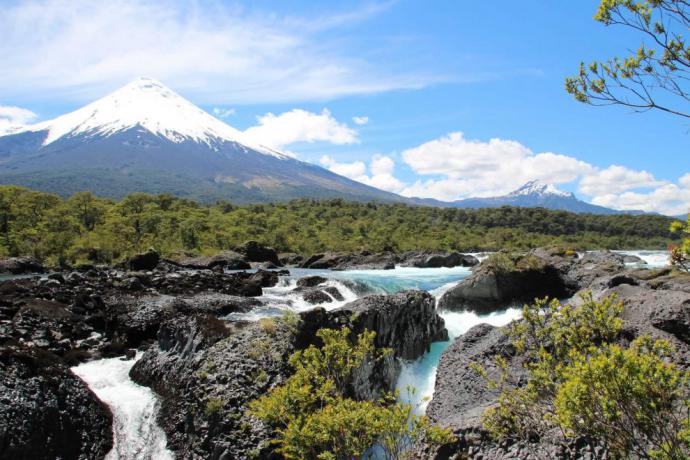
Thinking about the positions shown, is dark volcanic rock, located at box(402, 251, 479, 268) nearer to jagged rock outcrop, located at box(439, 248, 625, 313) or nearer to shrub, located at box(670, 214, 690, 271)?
jagged rock outcrop, located at box(439, 248, 625, 313)

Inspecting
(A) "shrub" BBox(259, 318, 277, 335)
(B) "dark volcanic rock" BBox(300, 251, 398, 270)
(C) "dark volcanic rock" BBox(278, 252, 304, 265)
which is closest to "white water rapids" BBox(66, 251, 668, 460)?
(A) "shrub" BBox(259, 318, 277, 335)

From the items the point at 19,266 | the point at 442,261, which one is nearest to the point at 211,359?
the point at 19,266

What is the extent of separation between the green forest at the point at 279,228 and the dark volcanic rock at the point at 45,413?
125 feet

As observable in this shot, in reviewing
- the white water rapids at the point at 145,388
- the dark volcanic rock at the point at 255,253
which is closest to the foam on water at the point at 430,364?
the white water rapids at the point at 145,388

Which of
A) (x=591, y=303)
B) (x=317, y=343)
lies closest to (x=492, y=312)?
(x=317, y=343)

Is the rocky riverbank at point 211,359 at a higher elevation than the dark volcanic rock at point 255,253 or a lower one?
higher

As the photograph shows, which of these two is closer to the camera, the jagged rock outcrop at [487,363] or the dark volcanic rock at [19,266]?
the jagged rock outcrop at [487,363]

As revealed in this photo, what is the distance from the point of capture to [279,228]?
2665 inches

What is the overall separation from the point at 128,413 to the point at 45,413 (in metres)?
1.71

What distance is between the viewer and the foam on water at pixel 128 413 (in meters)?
8.55

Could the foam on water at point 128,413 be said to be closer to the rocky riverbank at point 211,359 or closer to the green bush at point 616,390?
the rocky riverbank at point 211,359

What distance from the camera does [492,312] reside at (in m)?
20.1

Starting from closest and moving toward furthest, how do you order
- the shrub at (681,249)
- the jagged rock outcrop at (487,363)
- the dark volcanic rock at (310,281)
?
1. the shrub at (681,249)
2. the jagged rock outcrop at (487,363)
3. the dark volcanic rock at (310,281)

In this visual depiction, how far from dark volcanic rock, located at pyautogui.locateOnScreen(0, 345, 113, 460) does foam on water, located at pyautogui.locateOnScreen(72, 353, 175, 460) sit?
23cm
